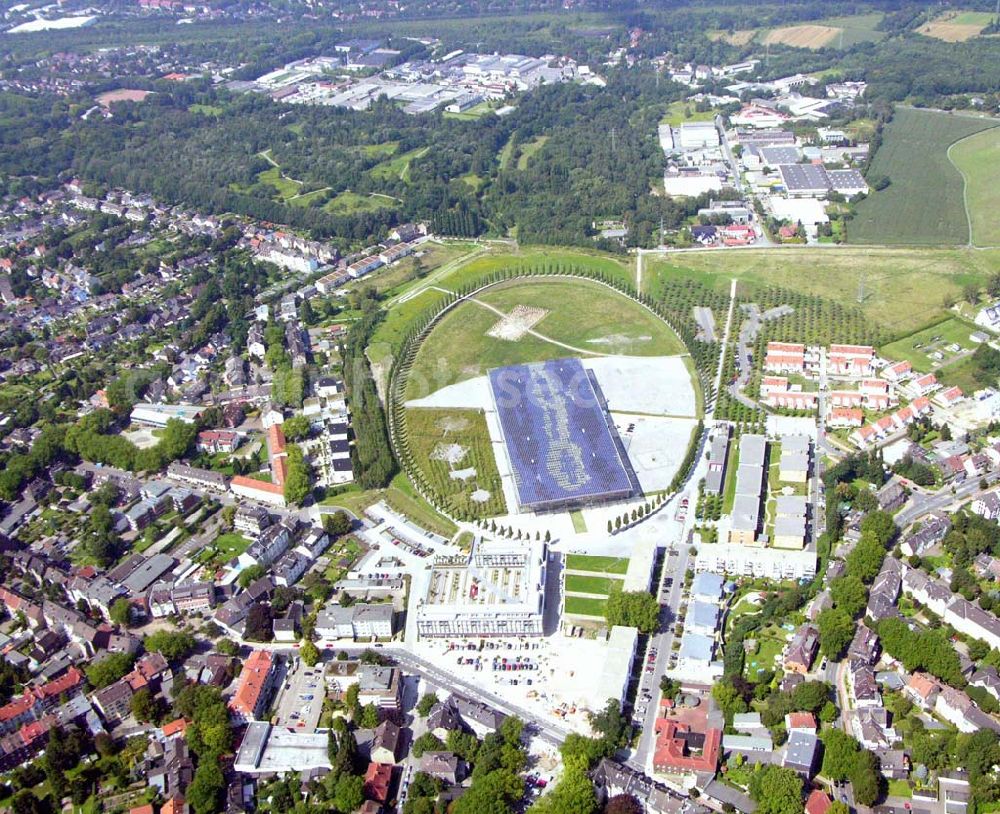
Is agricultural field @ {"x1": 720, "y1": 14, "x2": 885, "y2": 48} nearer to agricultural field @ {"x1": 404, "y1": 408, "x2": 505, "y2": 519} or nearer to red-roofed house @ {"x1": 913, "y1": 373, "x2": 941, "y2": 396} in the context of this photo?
red-roofed house @ {"x1": 913, "y1": 373, "x2": 941, "y2": 396}

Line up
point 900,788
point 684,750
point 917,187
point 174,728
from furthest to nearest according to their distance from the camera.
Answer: point 917,187 → point 174,728 → point 684,750 → point 900,788

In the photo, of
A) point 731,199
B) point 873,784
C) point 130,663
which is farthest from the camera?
point 731,199

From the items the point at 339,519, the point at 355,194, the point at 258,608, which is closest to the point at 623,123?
the point at 355,194

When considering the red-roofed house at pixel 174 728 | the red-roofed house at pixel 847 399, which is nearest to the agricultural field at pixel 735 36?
the red-roofed house at pixel 847 399

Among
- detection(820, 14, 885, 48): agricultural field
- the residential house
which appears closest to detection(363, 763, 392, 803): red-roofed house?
the residential house

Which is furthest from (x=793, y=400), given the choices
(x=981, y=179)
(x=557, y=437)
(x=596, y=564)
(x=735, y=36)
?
(x=735, y=36)

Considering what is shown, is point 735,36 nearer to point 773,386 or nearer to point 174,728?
point 773,386

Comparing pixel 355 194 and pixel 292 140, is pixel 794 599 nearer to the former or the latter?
pixel 355 194
